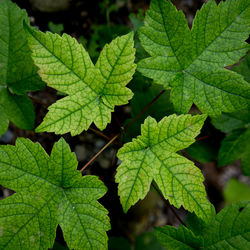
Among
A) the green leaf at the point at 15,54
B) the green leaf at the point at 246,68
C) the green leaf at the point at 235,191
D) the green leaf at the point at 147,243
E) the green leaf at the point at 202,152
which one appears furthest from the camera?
the green leaf at the point at 235,191

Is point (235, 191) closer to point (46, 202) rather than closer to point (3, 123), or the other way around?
point (46, 202)

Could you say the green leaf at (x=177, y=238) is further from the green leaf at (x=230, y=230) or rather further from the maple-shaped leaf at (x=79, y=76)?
the maple-shaped leaf at (x=79, y=76)

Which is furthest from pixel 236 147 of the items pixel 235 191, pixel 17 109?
pixel 235 191

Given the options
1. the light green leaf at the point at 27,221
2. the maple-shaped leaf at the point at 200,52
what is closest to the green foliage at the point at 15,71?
the light green leaf at the point at 27,221

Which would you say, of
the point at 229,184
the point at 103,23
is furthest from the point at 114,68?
the point at 229,184

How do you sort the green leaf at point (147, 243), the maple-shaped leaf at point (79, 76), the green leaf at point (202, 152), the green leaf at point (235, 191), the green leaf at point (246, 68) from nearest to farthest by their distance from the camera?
the maple-shaped leaf at point (79, 76)
the green leaf at point (246, 68)
the green leaf at point (202, 152)
the green leaf at point (147, 243)
the green leaf at point (235, 191)

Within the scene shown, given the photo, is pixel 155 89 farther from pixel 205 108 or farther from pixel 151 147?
pixel 151 147
